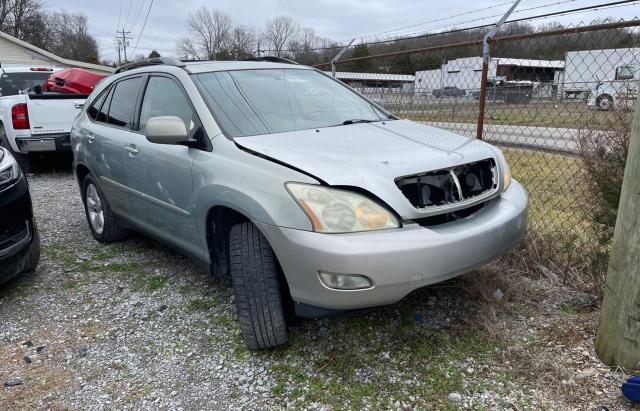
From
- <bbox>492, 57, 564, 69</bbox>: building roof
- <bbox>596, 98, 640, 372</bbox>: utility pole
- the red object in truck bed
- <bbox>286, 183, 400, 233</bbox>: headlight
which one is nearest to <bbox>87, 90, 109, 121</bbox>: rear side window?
<bbox>286, 183, 400, 233</bbox>: headlight

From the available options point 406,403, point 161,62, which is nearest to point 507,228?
point 406,403

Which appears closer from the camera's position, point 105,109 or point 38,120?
point 105,109

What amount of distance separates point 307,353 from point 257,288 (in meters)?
0.55

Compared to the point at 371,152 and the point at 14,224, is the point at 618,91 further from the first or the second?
the point at 14,224

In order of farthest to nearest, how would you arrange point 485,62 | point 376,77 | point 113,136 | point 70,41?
point 70,41
point 376,77
point 485,62
point 113,136

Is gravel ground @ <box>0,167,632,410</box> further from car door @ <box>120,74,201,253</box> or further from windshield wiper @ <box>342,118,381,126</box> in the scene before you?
windshield wiper @ <box>342,118,381,126</box>

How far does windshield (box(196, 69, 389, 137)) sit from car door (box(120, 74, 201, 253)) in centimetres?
22

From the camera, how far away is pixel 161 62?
3.82 meters

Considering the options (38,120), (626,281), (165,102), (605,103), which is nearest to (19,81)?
(38,120)

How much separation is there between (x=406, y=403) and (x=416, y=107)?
4.45 m

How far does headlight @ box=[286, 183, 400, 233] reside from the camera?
2.30 m

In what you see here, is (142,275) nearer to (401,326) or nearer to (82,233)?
(82,233)

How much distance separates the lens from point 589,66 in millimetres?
3973

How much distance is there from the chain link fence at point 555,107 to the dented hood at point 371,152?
890mm
